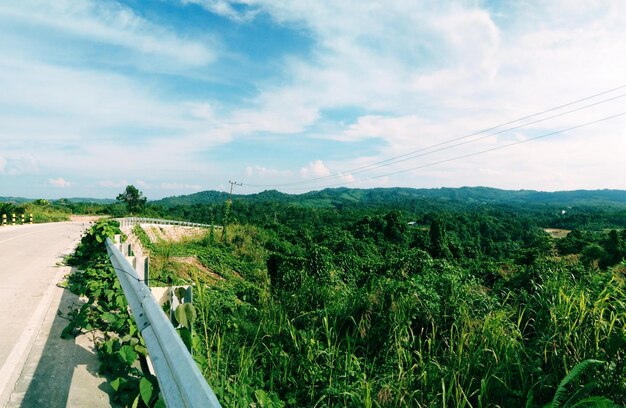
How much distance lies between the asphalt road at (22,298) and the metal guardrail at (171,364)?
1.57 meters

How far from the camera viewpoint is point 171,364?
1820 mm

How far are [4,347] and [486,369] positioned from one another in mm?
5046

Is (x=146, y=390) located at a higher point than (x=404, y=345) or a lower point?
higher

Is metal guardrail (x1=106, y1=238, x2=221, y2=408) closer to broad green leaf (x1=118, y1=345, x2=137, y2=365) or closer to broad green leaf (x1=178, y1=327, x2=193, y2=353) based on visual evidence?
broad green leaf (x1=178, y1=327, x2=193, y2=353)

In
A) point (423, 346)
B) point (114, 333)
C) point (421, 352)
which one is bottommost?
point (423, 346)

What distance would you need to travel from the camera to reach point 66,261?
9.45m

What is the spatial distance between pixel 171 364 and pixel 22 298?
576 cm

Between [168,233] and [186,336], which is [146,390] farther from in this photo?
[168,233]

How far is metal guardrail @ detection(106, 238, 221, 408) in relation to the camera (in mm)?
1510

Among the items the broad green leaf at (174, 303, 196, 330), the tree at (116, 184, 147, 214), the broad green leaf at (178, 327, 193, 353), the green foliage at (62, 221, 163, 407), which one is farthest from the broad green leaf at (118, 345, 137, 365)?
the tree at (116, 184, 147, 214)

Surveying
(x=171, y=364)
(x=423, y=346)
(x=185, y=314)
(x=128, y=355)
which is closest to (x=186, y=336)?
(x=185, y=314)

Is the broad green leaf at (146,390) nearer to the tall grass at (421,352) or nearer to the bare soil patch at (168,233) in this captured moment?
the tall grass at (421,352)

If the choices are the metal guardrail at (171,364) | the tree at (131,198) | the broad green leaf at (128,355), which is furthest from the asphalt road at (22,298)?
the tree at (131,198)

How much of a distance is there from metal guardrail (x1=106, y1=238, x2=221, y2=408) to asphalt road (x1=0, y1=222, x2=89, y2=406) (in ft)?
5.15
